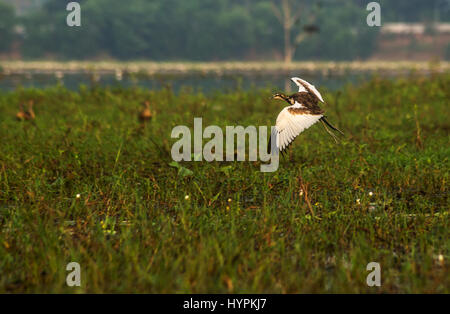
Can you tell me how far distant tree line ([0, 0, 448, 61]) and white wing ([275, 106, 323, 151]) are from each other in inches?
1897

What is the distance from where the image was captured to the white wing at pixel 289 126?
4082 mm

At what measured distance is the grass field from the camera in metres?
3.16

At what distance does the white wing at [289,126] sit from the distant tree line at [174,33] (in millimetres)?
48174

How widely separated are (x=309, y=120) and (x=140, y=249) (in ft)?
5.15

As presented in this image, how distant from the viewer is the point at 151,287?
120 inches

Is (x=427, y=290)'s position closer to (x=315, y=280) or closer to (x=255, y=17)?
(x=315, y=280)

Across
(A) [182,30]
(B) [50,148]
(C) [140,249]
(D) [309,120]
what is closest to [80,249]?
(C) [140,249]
